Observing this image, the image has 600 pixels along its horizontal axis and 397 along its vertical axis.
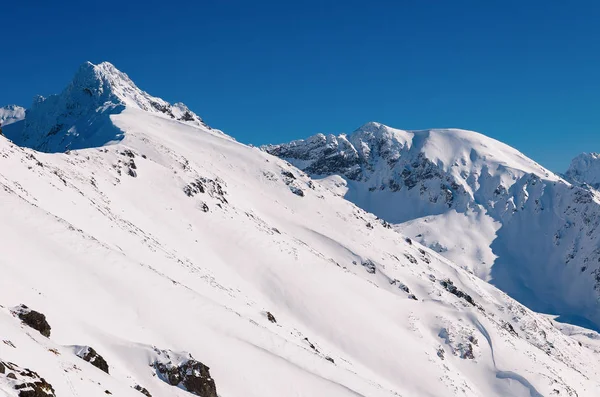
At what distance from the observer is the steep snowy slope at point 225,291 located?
2338cm

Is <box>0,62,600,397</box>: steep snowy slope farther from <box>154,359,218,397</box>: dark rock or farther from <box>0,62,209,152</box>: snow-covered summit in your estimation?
<box>0,62,209,152</box>: snow-covered summit

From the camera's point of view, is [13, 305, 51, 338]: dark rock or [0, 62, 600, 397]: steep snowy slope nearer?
[13, 305, 51, 338]: dark rock

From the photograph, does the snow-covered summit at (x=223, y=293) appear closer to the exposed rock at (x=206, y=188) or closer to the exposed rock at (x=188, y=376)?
the exposed rock at (x=188, y=376)

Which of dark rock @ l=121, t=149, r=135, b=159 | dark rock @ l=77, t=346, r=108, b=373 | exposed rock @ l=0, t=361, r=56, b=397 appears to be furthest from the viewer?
dark rock @ l=121, t=149, r=135, b=159

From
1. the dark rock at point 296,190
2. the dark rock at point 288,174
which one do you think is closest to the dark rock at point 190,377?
the dark rock at point 296,190

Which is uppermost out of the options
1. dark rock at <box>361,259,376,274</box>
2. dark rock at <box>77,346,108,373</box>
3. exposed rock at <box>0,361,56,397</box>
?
dark rock at <box>361,259,376,274</box>

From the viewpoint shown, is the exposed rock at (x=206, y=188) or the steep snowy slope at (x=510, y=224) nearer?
the exposed rock at (x=206, y=188)

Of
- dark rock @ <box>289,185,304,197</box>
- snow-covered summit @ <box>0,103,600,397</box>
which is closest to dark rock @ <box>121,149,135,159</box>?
snow-covered summit @ <box>0,103,600,397</box>

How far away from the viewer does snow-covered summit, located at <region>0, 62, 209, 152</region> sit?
12438cm

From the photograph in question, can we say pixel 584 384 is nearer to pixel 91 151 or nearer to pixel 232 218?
pixel 232 218

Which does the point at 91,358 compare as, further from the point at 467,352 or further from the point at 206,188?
the point at 206,188

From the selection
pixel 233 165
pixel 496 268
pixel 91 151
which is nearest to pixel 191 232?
pixel 91 151

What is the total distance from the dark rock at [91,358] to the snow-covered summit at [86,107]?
102 m

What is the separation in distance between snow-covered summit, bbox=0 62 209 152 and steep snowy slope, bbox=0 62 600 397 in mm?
16992
